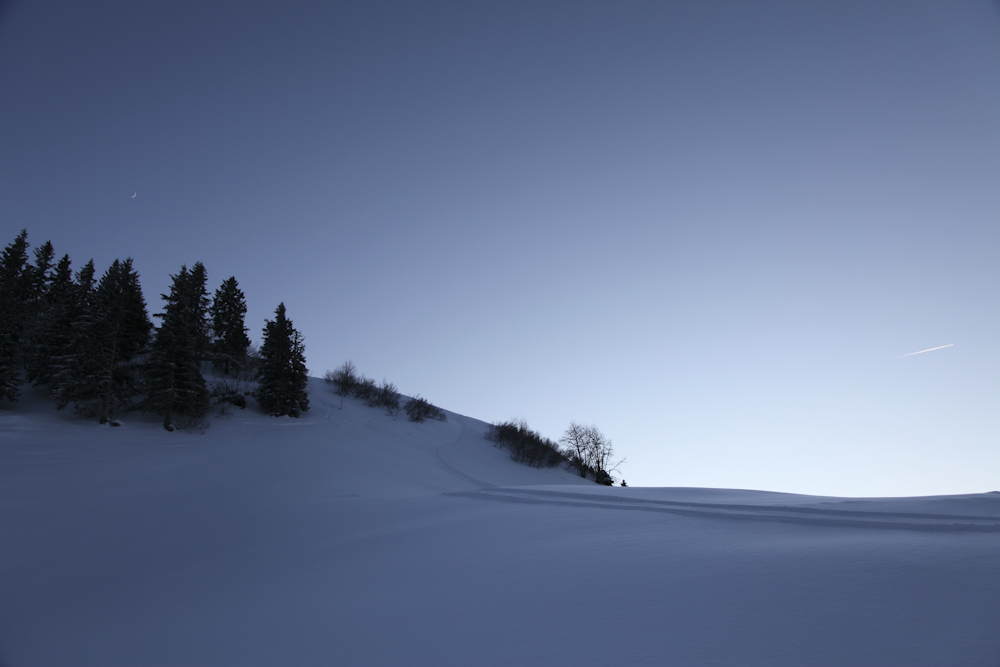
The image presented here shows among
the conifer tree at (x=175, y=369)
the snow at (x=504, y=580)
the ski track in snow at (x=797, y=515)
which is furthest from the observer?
the conifer tree at (x=175, y=369)

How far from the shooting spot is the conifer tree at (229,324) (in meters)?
37.1

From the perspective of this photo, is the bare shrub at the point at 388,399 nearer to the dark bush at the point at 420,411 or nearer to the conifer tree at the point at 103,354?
the dark bush at the point at 420,411

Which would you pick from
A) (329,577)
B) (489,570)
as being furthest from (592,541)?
(329,577)

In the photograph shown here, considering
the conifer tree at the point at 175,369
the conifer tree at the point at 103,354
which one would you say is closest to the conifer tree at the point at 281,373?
the conifer tree at the point at 175,369

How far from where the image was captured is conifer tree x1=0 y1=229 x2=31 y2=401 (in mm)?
24938

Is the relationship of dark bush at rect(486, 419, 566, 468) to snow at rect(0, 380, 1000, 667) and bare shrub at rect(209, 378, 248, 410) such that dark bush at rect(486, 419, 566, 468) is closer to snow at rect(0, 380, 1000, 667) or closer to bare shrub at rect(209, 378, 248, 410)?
bare shrub at rect(209, 378, 248, 410)

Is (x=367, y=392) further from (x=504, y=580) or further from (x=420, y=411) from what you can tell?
(x=504, y=580)

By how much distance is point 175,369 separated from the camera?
27641mm

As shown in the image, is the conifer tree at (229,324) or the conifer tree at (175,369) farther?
the conifer tree at (229,324)

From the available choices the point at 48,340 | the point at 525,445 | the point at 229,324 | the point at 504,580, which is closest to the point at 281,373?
the point at 229,324

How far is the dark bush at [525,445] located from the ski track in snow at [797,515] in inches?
1226

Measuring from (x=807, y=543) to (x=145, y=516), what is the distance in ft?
46.2

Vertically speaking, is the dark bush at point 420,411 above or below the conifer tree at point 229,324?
below

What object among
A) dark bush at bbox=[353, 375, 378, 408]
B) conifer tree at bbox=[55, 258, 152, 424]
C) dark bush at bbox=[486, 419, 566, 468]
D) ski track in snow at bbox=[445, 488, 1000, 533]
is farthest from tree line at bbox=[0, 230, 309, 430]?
ski track in snow at bbox=[445, 488, 1000, 533]
